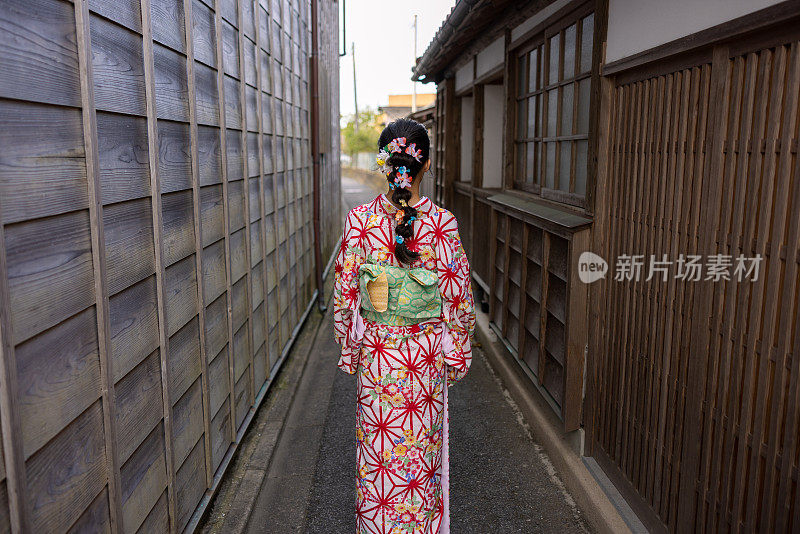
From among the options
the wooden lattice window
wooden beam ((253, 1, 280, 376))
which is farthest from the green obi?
wooden beam ((253, 1, 280, 376))

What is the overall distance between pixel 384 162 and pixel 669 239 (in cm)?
146

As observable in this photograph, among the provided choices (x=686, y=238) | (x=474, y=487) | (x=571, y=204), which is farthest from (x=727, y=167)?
(x=474, y=487)

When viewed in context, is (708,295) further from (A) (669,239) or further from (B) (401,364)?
(B) (401,364)

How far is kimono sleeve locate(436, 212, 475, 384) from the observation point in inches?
128

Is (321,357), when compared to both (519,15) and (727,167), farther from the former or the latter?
(727,167)

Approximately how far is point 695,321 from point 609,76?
5.49 feet

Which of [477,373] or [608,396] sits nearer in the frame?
[608,396]

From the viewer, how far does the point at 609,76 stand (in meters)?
3.74

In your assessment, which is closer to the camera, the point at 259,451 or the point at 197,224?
the point at 197,224

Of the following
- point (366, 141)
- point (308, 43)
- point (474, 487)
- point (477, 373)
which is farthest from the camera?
point (366, 141)

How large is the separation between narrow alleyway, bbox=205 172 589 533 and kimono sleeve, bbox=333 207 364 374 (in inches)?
44.1

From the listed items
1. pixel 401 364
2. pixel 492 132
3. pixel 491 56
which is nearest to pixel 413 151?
pixel 401 364

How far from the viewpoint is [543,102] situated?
5301 millimetres

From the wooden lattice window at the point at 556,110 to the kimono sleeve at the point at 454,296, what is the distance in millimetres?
1477
